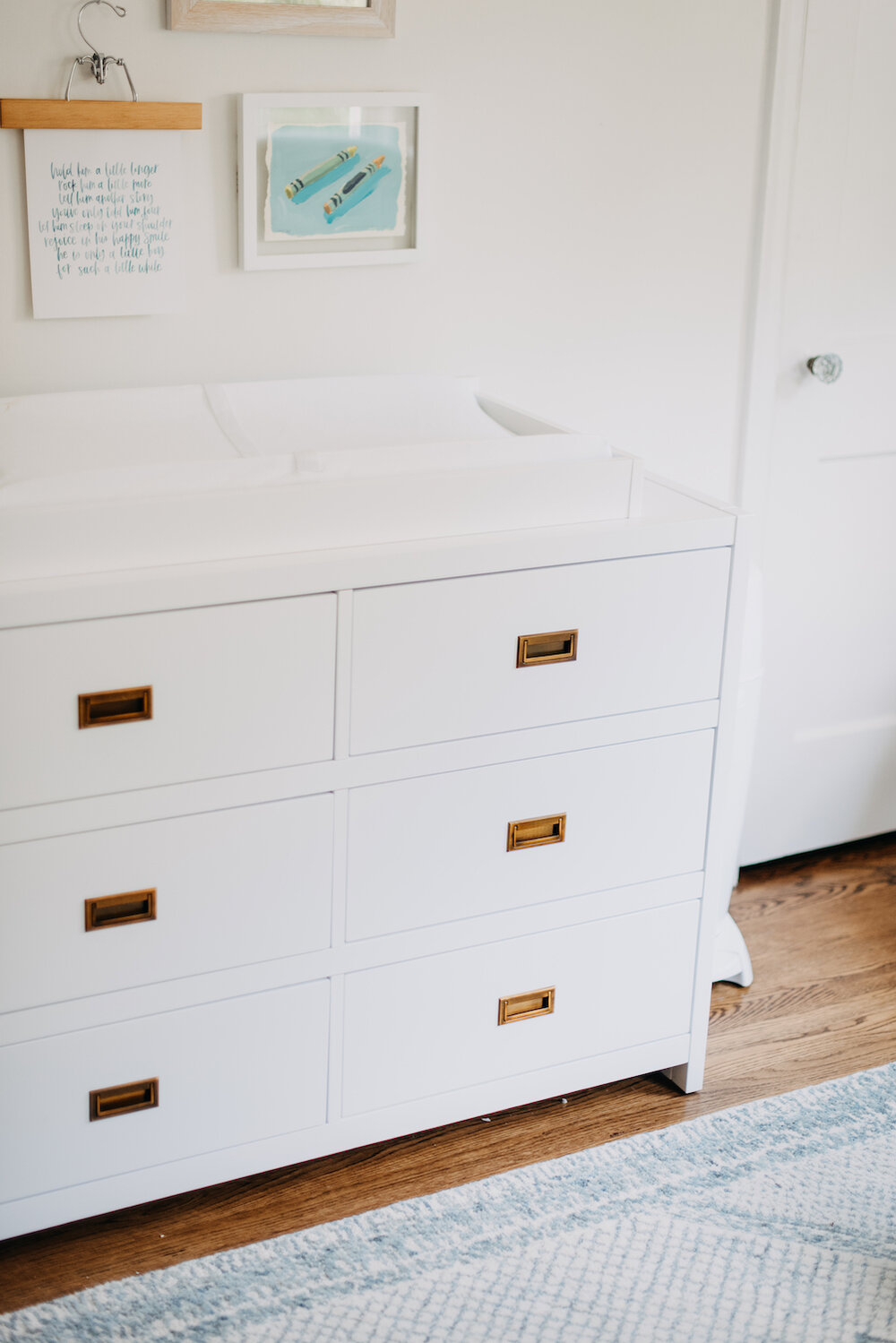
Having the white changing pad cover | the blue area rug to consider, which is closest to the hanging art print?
the white changing pad cover

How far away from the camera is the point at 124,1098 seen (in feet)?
5.11

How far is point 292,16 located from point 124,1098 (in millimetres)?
1342

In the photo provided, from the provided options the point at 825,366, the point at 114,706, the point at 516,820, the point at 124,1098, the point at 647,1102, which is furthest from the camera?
the point at 825,366

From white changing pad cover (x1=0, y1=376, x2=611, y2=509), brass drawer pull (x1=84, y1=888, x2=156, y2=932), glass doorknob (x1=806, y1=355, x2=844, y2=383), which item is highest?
glass doorknob (x1=806, y1=355, x2=844, y2=383)

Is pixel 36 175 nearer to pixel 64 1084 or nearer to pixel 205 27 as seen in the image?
pixel 205 27

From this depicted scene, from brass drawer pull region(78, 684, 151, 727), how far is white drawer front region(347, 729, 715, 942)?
0.91 feet

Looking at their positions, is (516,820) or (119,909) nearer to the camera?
(119,909)

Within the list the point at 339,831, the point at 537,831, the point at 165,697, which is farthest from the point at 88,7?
the point at 537,831

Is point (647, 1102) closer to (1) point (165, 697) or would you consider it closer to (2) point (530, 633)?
(2) point (530, 633)

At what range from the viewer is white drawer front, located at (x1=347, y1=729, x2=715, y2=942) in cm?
160

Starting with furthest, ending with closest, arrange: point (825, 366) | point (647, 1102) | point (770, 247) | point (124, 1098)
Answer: point (825, 366) < point (770, 247) < point (647, 1102) < point (124, 1098)

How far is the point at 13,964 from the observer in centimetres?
145

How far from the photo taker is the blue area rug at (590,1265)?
1525 mm

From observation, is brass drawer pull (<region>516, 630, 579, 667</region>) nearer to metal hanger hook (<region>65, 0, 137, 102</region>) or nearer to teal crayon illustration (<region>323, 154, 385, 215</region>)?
teal crayon illustration (<region>323, 154, 385, 215</region>)
